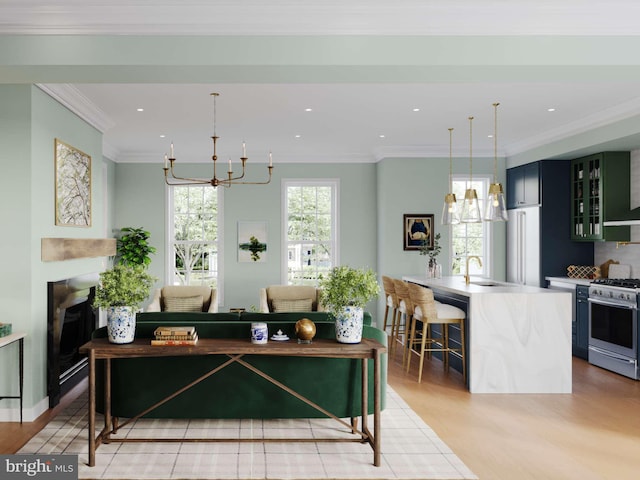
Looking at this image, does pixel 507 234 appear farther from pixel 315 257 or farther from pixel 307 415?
pixel 307 415

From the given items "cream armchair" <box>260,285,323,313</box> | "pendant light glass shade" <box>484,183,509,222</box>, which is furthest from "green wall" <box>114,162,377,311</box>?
"pendant light glass shade" <box>484,183,509,222</box>

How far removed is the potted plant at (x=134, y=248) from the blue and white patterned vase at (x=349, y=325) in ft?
17.4

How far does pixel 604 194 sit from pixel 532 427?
3515mm

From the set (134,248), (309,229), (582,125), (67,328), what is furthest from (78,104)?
(582,125)

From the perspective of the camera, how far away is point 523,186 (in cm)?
746

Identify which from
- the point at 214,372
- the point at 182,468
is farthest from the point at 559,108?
the point at 182,468

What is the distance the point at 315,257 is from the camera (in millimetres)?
8500

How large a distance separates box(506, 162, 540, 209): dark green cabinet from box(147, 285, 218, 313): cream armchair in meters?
4.39

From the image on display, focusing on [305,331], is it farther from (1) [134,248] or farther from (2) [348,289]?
(1) [134,248]

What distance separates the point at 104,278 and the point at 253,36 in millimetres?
1791

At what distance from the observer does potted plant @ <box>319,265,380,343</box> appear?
337cm

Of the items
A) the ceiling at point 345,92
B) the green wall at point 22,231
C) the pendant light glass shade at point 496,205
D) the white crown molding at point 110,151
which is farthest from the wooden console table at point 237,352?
the white crown molding at point 110,151

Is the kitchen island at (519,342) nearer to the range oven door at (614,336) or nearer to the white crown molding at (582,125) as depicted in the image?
the range oven door at (614,336)

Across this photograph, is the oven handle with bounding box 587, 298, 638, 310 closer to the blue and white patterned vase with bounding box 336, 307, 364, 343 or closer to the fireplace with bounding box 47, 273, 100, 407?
the blue and white patterned vase with bounding box 336, 307, 364, 343
